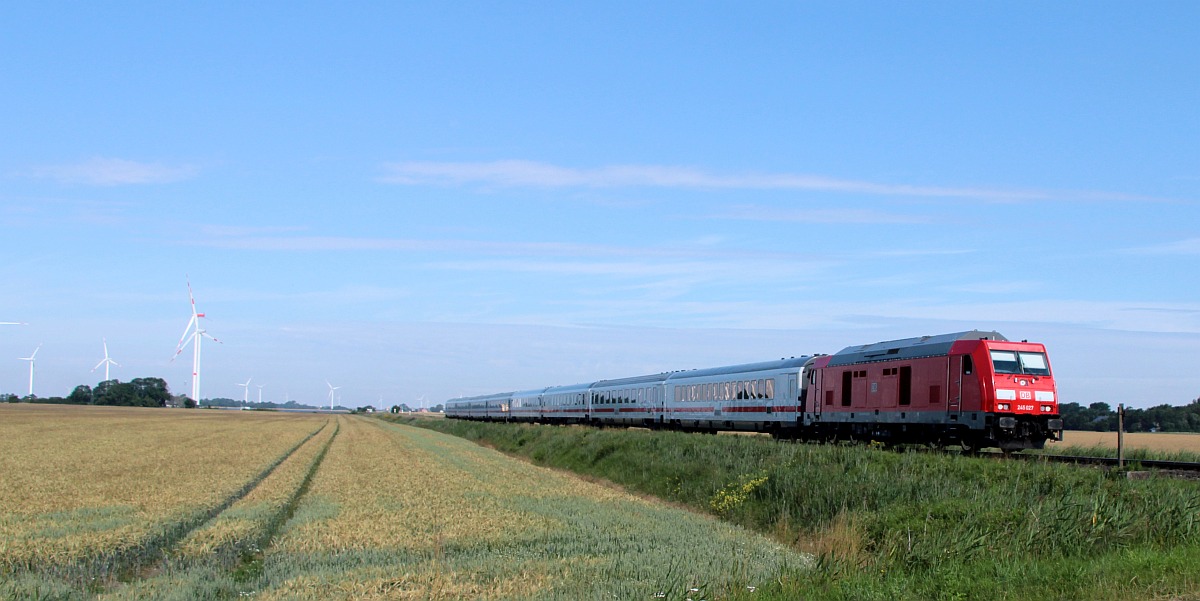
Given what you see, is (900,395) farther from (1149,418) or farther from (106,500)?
(1149,418)

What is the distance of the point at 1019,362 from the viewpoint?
29500 millimetres

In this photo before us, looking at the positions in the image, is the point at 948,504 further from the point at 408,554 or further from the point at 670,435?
the point at 670,435

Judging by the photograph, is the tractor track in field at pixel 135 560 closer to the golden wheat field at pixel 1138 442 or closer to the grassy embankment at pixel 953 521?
the grassy embankment at pixel 953 521

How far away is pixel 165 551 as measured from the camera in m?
14.9

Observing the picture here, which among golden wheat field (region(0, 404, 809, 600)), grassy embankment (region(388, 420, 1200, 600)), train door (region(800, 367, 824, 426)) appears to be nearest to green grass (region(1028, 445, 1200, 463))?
train door (region(800, 367, 824, 426))

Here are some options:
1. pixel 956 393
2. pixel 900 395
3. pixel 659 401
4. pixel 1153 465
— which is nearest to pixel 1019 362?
pixel 956 393

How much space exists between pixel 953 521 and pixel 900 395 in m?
17.9

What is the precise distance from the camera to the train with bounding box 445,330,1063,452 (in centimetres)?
2897

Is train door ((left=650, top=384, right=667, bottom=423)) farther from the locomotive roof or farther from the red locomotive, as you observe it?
the red locomotive

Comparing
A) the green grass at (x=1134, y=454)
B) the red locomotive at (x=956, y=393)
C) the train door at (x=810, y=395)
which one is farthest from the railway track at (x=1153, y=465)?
the train door at (x=810, y=395)

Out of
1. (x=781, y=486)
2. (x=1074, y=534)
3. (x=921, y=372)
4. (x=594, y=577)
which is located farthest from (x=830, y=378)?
(x=594, y=577)

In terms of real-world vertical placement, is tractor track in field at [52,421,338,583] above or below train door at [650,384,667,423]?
below

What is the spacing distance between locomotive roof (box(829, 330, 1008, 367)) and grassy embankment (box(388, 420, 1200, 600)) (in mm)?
6696

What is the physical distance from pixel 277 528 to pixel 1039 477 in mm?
13978
